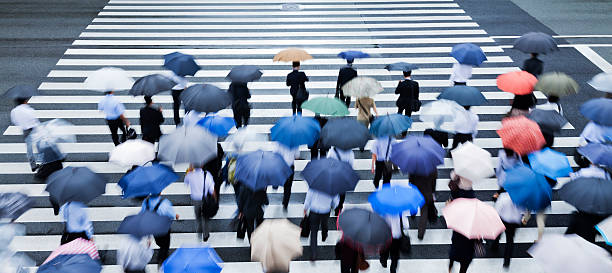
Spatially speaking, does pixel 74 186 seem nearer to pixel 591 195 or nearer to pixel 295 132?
pixel 295 132

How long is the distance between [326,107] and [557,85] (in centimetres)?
393

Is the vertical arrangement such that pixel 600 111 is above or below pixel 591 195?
above

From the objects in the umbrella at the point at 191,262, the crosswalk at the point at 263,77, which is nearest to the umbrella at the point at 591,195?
the crosswalk at the point at 263,77

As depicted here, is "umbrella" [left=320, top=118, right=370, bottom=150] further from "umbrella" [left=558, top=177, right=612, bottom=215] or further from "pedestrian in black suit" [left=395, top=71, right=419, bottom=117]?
"umbrella" [left=558, top=177, right=612, bottom=215]

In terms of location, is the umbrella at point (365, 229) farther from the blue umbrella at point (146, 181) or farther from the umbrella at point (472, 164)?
the blue umbrella at point (146, 181)

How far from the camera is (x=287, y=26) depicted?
15938 mm

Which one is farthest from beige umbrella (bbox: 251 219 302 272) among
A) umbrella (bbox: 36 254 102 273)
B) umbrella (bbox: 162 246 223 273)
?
umbrella (bbox: 36 254 102 273)

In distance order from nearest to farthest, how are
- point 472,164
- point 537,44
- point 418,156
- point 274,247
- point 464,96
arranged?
point 274,247
point 472,164
point 418,156
point 464,96
point 537,44

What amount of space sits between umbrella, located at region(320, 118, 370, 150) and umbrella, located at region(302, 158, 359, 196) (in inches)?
26.5

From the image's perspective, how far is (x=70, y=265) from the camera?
4.35 meters

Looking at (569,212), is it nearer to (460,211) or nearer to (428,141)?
(428,141)

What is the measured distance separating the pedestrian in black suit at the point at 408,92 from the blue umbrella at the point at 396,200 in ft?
11.5

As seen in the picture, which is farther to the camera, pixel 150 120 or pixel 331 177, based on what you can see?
pixel 150 120

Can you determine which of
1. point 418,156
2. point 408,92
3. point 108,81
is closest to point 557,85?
point 408,92
